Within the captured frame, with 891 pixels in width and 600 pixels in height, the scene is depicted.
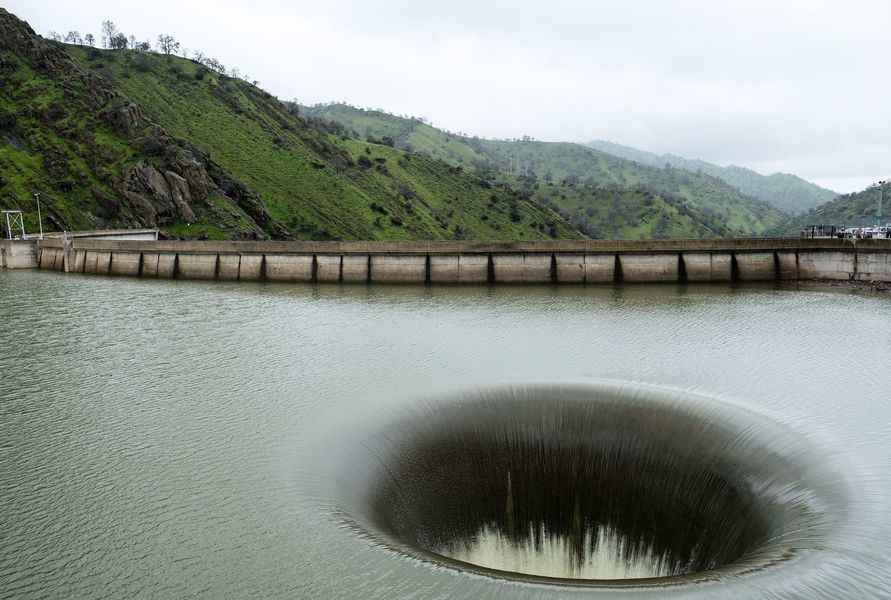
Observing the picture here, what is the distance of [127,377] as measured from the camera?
2114 centimetres

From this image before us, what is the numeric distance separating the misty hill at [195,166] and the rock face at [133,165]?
0.15 m

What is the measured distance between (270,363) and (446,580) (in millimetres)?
14919

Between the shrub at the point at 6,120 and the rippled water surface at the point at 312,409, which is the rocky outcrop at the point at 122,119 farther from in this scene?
the rippled water surface at the point at 312,409

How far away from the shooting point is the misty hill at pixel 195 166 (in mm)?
70812

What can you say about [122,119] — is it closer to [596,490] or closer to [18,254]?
[18,254]

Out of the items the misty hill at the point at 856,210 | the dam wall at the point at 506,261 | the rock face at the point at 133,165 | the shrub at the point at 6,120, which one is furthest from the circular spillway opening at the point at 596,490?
the misty hill at the point at 856,210

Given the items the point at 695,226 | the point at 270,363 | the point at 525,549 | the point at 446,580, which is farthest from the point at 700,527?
the point at 695,226

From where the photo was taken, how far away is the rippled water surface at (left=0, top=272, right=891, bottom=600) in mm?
10016

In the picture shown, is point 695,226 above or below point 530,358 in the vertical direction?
above

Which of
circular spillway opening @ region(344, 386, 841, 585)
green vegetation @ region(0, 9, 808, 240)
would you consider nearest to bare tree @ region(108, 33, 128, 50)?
green vegetation @ region(0, 9, 808, 240)

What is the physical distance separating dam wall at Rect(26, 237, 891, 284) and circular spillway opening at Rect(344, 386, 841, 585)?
27039mm

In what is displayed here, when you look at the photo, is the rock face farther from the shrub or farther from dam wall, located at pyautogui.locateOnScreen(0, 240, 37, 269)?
dam wall, located at pyautogui.locateOnScreen(0, 240, 37, 269)

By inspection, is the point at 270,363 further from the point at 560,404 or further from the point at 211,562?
the point at 211,562

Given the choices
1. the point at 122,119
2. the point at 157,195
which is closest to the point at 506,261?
the point at 157,195
